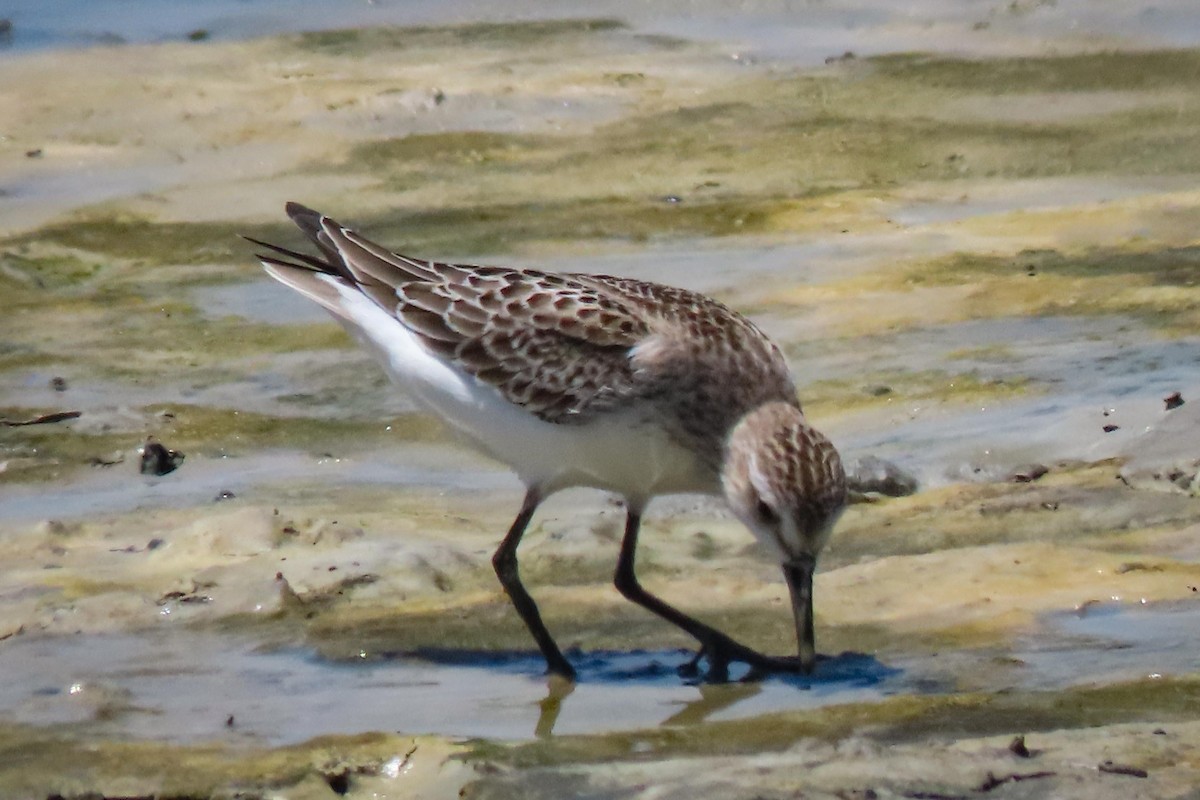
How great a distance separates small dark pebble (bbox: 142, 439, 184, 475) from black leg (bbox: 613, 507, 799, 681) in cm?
218

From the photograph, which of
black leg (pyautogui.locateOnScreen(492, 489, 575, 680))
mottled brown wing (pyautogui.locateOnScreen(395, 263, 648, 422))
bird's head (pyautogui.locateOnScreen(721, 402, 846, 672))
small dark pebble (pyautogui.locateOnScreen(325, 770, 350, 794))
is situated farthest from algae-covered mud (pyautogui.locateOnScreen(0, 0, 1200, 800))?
mottled brown wing (pyautogui.locateOnScreen(395, 263, 648, 422))

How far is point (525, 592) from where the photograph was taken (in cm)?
668

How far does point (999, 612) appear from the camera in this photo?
6434 mm

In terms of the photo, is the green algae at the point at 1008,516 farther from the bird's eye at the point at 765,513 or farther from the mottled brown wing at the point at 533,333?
the mottled brown wing at the point at 533,333

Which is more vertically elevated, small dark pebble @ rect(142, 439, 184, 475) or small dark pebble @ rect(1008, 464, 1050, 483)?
small dark pebble @ rect(1008, 464, 1050, 483)

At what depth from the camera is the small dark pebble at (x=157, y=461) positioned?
8.47m

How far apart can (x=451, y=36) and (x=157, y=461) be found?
9088 millimetres

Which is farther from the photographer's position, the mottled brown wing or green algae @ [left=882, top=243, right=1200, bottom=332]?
green algae @ [left=882, top=243, right=1200, bottom=332]

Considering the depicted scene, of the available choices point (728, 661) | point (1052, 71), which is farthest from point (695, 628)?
point (1052, 71)

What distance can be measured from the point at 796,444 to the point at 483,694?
1.14 meters

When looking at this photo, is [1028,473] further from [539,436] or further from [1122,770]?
[1122,770]

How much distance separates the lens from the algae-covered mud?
551 centimetres

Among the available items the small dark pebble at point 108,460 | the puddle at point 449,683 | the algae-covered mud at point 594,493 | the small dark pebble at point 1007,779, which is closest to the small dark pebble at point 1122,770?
the algae-covered mud at point 594,493

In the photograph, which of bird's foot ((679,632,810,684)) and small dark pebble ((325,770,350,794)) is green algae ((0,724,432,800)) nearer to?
small dark pebble ((325,770,350,794))
